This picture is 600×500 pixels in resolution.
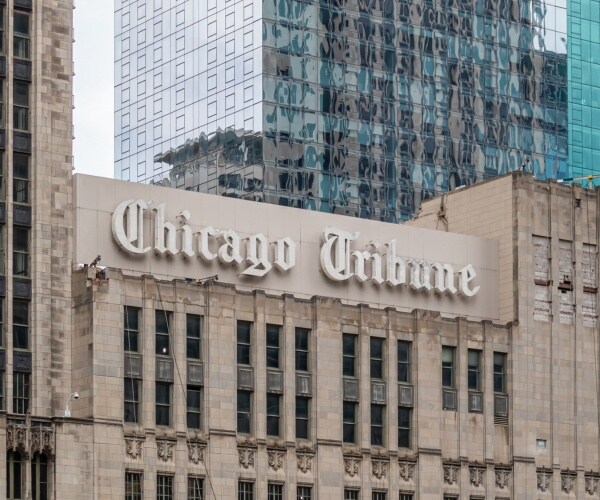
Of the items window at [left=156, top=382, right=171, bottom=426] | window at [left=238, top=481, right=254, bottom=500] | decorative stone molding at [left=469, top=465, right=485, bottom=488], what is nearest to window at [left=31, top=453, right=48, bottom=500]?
window at [left=156, top=382, right=171, bottom=426]

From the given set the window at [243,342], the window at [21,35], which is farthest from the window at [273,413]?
the window at [21,35]

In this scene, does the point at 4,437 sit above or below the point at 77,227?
below

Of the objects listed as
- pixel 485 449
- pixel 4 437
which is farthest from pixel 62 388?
pixel 485 449

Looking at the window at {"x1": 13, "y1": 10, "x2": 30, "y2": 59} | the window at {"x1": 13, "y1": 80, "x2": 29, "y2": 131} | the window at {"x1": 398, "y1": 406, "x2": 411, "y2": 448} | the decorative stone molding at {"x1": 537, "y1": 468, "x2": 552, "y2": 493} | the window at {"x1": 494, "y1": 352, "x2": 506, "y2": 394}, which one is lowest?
the decorative stone molding at {"x1": 537, "y1": 468, "x2": 552, "y2": 493}

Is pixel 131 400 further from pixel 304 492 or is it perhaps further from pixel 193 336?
pixel 304 492

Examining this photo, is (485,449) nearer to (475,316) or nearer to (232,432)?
(475,316)

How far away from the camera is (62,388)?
367 feet

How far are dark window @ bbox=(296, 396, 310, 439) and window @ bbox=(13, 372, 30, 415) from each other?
53.7 ft

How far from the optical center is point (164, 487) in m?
114

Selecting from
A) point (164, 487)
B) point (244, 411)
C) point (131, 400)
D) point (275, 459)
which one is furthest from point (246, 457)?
point (131, 400)

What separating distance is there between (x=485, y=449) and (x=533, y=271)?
37.1 feet

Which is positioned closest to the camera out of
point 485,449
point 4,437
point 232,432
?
point 4,437

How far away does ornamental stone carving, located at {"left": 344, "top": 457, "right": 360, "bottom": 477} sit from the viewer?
121 metres

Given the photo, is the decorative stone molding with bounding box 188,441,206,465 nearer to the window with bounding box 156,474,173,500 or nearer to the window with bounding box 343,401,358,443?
the window with bounding box 156,474,173,500
